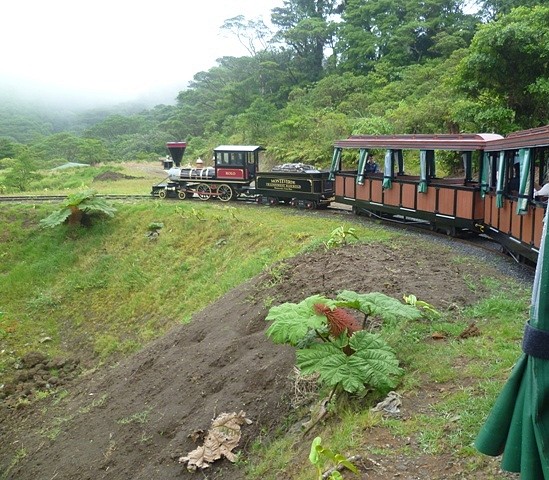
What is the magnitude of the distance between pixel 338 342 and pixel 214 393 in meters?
2.57

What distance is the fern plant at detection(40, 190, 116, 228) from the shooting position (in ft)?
61.6

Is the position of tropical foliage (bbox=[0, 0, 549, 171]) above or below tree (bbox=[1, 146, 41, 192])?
above

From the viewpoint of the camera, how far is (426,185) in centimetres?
1390

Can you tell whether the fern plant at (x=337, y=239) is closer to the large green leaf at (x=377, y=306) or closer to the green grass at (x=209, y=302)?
the green grass at (x=209, y=302)

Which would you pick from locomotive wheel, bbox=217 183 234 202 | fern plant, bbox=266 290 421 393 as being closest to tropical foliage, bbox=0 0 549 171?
locomotive wheel, bbox=217 183 234 202

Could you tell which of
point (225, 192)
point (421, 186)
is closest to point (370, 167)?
point (421, 186)

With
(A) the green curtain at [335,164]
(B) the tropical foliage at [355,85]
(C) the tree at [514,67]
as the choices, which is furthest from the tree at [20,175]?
(C) the tree at [514,67]

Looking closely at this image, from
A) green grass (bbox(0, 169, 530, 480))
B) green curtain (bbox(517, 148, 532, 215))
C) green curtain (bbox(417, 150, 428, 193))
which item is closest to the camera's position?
green grass (bbox(0, 169, 530, 480))

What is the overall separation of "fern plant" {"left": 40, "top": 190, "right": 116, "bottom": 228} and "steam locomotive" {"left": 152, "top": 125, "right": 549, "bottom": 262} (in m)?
3.83

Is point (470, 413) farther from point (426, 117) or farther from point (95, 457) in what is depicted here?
point (426, 117)

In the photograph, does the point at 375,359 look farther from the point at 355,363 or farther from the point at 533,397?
the point at 533,397

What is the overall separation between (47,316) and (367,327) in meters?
11.1

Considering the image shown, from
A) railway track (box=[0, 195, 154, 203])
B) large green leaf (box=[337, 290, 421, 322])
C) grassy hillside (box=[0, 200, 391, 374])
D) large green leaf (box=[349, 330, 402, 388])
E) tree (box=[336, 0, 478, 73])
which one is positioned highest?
tree (box=[336, 0, 478, 73])

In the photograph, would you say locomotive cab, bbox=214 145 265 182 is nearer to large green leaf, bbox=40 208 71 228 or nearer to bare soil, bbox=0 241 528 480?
large green leaf, bbox=40 208 71 228
